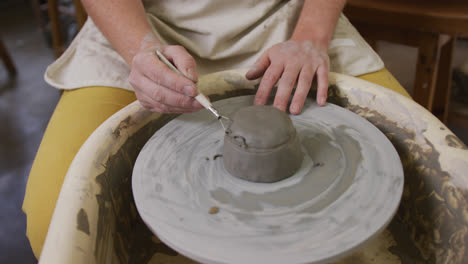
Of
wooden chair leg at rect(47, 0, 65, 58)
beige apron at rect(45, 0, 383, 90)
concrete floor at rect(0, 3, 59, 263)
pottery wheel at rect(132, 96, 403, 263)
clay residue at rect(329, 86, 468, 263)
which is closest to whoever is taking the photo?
pottery wheel at rect(132, 96, 403, 263)

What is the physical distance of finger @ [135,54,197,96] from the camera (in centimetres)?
93

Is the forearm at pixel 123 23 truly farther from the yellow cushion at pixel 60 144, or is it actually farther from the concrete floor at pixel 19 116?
the concrete floor at pixel 19 116

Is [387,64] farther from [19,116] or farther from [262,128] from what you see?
[19,116]

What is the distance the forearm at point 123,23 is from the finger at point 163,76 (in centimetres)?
16

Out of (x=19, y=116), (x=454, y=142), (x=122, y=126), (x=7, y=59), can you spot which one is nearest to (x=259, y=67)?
(x=122, y=126)

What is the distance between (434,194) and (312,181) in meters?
0.34

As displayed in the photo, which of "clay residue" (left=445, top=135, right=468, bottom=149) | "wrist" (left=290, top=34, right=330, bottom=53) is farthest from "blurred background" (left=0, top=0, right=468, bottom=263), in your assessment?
"clay residue" (left=445, top=135, right=468, bottom=149)

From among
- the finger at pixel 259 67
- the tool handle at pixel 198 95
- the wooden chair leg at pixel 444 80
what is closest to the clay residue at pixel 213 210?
the tool handle at pixel 198 95

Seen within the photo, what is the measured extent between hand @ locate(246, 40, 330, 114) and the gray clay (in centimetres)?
20

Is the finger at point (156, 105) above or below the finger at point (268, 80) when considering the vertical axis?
below

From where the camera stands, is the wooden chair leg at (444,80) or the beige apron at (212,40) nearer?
the beige apron at (212,40)

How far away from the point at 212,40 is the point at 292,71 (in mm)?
364

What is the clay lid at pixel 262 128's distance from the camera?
0.82 meters

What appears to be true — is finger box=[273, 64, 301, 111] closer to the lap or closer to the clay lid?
the clay lid
